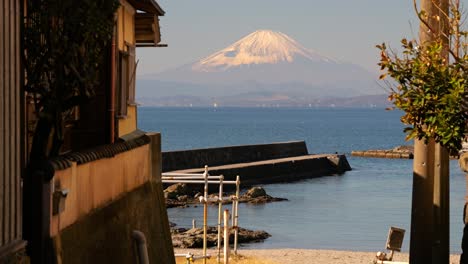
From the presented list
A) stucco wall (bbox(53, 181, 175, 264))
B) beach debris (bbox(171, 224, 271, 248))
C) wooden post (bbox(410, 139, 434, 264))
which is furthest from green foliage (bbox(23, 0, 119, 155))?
beach debris (bbox(171, 224, 271, 248))

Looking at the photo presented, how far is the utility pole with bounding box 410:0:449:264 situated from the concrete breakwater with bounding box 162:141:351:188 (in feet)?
154

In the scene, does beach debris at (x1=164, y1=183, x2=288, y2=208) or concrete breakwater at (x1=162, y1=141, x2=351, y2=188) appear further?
concrete breakwater at (x1=162, y1=141, x2=351, y2=188)

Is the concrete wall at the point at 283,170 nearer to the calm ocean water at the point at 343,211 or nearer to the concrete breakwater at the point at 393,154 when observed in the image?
the calm ocean water at the point at 343,211

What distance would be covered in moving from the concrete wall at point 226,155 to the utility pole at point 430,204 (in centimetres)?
5197

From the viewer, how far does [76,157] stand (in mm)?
10727

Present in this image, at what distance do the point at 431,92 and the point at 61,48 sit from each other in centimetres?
423

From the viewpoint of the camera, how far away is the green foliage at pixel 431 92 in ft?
38.3

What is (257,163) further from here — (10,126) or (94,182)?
(10,126)

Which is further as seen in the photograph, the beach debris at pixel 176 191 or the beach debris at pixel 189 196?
the beach debris at pixel 176 191

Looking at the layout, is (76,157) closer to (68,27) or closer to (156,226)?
(68,27)

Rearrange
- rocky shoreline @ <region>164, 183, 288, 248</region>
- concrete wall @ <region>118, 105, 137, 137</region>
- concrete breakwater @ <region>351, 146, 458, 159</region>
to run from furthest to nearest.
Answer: concrete breakwater @ <region>351, 146, 458, 159</region> < rocky shoreline @ <region>164, 183, 288, 248</region> < concrete wall @ <region>118, 105, 137, 137</region>

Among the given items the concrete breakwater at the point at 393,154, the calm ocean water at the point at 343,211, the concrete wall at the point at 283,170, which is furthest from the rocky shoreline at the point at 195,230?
the concrete breakwater at the point at 393,154

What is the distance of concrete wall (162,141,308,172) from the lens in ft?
219

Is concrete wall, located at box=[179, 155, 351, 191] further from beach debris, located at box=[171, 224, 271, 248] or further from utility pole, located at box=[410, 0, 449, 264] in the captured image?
utility pole, located at box=[410, 0, 449, 264]
